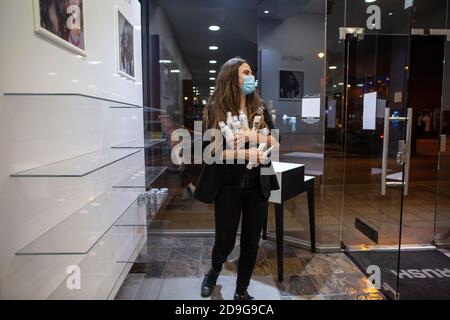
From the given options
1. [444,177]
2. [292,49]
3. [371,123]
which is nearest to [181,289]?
[371,123]

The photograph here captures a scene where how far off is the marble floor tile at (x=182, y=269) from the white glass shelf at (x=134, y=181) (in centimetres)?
69

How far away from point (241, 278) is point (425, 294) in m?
1.28

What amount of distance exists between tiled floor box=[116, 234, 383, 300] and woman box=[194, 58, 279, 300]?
18.4 inches

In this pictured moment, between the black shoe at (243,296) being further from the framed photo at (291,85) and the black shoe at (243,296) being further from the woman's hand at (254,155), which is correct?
the framed photo at (291,85)

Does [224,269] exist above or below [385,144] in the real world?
below

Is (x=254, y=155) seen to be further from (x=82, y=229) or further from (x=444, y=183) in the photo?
(x=444, y=183)

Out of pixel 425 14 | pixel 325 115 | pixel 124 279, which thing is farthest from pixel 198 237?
pixel 425 14

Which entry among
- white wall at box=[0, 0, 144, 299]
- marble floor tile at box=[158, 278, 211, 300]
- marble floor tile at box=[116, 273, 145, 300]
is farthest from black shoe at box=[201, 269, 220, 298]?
white wall at box=[0, 0, 144, 299]

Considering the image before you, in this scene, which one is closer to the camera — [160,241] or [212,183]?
[212,183]

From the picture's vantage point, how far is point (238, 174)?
187 centimetres

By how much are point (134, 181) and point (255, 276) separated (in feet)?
3.77

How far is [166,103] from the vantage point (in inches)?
137

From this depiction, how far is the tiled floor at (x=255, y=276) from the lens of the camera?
7.21 feet
